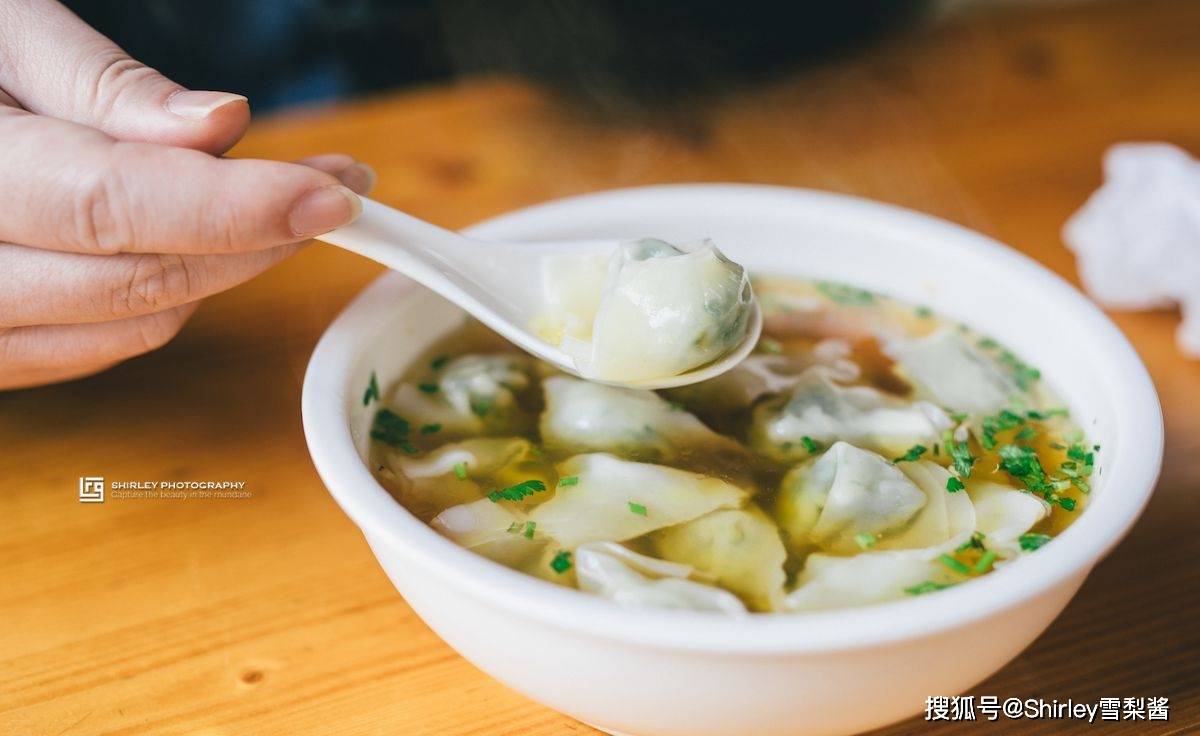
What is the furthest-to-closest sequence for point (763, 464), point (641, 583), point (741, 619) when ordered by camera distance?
point (763, 464) → point (641, 583) → point (741, 619)

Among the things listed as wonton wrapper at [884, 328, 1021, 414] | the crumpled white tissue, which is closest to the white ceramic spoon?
wonton wrapper at [884, 328, 1021, 414]

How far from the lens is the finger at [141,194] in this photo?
3.16 ft

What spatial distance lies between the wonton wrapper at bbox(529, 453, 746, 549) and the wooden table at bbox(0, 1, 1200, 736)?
0.58ft

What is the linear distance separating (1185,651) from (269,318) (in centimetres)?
123

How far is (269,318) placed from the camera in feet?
5.21

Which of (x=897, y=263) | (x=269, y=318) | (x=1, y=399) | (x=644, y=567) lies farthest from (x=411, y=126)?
(x=644, y=567)

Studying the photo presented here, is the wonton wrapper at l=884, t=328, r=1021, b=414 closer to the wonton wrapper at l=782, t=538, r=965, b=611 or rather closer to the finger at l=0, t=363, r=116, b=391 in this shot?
the wonton wrapper at l=782, t=538, r=965, b=611

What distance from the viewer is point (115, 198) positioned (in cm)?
97

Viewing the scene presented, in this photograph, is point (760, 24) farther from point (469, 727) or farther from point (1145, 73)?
point (469, 727)

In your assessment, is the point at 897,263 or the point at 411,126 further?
the point at 411,126

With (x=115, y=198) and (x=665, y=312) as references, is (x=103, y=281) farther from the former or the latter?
(x=665, y=312)

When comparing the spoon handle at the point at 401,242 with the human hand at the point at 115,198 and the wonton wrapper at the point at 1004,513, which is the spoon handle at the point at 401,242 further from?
the wonton wrapper at the point at 1004,513

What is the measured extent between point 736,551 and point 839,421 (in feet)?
0.87

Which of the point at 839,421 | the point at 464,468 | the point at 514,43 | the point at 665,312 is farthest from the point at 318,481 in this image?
the point at 514,43
